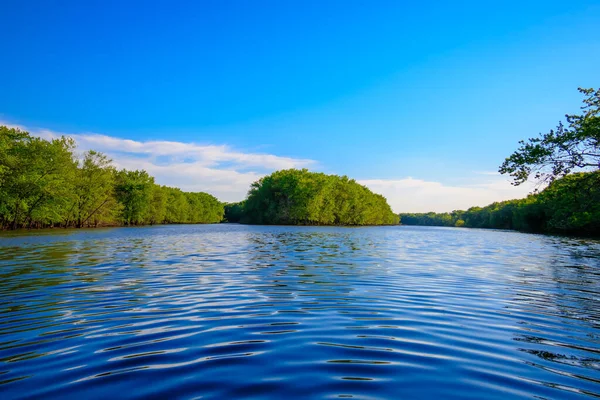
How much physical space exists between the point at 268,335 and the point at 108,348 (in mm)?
2542

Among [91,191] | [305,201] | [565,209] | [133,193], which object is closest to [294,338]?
[565,209]

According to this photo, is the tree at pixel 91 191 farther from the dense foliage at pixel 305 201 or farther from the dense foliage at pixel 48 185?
the dense foliage at pixel 305 201

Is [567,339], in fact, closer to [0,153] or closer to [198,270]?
[198,270]

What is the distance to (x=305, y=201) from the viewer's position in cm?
12962

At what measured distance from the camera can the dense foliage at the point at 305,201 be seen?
130 metres

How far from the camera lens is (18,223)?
197 ft

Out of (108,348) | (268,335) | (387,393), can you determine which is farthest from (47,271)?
(387,393)

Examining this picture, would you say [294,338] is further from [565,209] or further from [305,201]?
[305,201]

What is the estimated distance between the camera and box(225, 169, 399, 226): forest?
130 meters

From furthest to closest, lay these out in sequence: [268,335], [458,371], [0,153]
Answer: [0,153] → [268,335] → [458,371]

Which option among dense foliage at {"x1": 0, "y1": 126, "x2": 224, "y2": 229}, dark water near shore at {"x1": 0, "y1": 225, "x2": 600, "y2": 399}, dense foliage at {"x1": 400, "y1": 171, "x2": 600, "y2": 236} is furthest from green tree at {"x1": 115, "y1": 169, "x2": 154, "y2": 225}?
dark water near shore at {"x1": 0, "y1": 225, "x2": 600, "y2": 399}

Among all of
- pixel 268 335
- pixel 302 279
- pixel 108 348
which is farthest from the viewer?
pixel 302 279

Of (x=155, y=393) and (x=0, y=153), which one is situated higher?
(x=0, y=153)

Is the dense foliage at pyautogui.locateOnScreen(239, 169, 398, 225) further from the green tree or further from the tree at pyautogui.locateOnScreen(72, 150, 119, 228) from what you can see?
the tree at pyautogui.locateOnScreen(72, 150, 119, 228)
